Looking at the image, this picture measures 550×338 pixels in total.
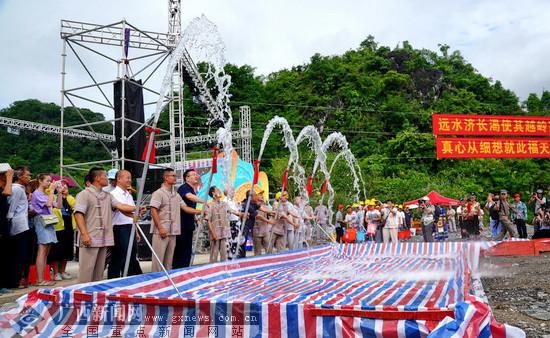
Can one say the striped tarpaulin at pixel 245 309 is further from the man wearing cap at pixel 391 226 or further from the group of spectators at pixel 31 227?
the man wearing cap at pixel 391 226

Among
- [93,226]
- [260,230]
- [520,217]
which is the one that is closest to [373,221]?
[520,217]

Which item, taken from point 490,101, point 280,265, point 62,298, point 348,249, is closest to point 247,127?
point 348,249

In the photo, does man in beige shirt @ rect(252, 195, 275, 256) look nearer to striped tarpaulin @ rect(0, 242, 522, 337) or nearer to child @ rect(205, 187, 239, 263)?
child @ rect(205, 187, 239, 263)

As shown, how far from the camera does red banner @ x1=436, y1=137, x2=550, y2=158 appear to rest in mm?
21328

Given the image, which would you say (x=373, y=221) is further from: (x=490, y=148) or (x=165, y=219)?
(x=165, y=219)

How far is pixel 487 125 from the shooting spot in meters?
22.0

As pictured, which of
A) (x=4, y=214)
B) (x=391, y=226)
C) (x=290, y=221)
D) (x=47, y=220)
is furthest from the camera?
(x=391, y=226)

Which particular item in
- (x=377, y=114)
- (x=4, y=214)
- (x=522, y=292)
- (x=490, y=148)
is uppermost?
(x=377, y=114)

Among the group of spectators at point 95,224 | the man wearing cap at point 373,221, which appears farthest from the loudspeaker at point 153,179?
the man wearing cap at point 373,221

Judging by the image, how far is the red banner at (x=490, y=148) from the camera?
2133cm

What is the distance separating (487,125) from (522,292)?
653 inches

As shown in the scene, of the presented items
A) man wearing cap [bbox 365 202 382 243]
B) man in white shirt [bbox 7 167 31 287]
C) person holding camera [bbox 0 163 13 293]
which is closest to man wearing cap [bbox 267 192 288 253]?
man in white shirt [bbox 7 167 31 287]

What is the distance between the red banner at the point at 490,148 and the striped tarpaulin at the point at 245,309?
16.4m

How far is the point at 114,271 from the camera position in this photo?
6609 millimetres
